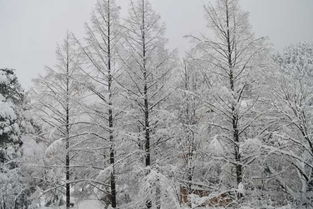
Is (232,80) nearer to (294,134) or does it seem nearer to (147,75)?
(294,134)

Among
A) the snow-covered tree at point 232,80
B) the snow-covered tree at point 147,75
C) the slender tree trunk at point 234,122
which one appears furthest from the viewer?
the snow-covered tree at point 147,75

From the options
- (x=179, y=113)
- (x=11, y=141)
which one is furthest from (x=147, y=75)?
(x=11, y=141)

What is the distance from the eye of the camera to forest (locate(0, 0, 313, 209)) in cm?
946

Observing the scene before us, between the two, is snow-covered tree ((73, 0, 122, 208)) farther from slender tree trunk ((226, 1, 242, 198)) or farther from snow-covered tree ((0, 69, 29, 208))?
snow-covered tree ((0, 69, 29, 208))

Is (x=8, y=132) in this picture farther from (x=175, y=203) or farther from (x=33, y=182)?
(x=175, y=203)

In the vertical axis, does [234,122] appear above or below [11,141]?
above

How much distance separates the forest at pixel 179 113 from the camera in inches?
372

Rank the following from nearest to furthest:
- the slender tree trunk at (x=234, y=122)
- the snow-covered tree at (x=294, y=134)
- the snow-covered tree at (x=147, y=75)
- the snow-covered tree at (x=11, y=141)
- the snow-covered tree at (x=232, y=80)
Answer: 1. the snow-covered tree at (x=294, y=134)
2. the slender tree trunk at (x=234, y=122)
3. the snow-covered tree at (x=232, y=80)
4. the snow-covered tree at (x=147, y=75)
5. the snow-covered tree at (x=11, y=141)

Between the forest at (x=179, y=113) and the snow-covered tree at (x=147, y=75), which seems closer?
the forest at (x=179, y=113)

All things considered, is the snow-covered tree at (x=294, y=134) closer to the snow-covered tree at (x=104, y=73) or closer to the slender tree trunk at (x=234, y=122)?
the slender tree trunk at (x=234, y=122)

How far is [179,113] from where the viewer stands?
13664 mm

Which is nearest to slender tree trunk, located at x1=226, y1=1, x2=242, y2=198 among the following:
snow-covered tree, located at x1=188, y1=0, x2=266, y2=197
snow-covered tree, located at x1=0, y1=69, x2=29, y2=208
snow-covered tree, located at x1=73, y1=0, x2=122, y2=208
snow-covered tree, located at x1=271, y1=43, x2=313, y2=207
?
snow-covered tree, located at x1=188, y1=0, x2=266, y2=197

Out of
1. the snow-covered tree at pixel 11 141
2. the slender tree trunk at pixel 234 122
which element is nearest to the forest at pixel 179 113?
the slender tree trunk at pixel 234 122

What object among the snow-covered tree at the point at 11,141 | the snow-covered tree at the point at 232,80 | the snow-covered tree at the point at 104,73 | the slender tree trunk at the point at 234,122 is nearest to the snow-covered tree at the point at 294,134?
the snow-covered tree at the point at 232,80
